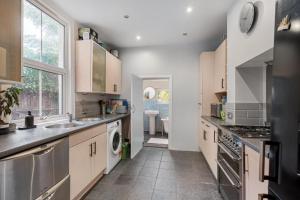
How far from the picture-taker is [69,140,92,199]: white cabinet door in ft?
6.25

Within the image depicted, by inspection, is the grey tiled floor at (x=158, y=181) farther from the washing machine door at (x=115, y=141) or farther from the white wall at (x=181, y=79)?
the white wall at (x=181, y=79)

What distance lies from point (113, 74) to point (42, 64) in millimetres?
1744

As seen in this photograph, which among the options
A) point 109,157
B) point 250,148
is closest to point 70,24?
point 109,157

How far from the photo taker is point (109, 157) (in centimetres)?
294

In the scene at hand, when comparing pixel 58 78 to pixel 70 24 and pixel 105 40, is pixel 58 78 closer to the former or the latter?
pixel 70 24

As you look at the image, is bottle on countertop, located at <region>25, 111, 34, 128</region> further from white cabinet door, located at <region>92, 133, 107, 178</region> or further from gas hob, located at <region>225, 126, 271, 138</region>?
gas hob, located at <region>225, 126, 271, 138</region>

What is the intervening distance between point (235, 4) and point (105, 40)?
275 centimetres

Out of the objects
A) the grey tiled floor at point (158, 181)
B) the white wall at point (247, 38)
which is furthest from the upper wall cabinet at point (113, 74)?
the white wall at point (247, 38)

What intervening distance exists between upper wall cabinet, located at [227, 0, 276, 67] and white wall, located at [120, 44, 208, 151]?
5.19ft

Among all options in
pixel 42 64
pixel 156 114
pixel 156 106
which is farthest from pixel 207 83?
pixel 42 64

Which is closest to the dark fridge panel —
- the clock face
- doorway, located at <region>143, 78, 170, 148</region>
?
the clock face

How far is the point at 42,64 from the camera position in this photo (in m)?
2.37

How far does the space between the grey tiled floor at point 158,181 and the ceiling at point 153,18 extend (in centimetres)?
257

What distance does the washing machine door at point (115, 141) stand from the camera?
304 centimetres
